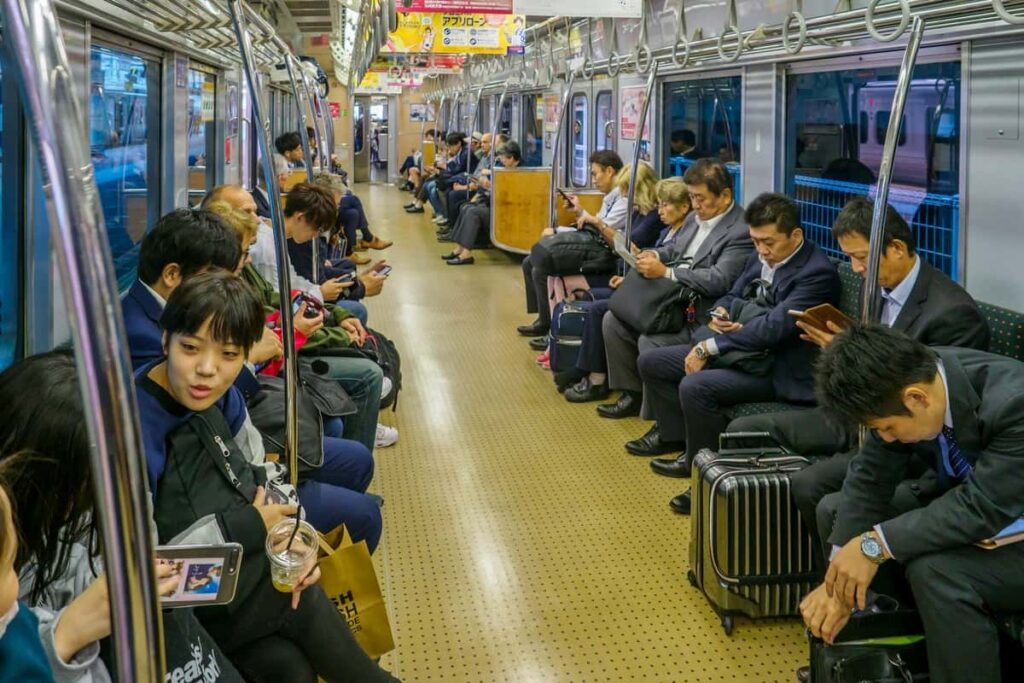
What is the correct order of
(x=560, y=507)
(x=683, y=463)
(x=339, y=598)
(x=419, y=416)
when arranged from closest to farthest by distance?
(x=339, y=598) → (x=560, y=507) → (x=683, y=463) → (x=419, y=416)

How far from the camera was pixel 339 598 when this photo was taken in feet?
7.83

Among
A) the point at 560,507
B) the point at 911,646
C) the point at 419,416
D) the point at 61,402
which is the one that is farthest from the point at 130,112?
the point at 911,646

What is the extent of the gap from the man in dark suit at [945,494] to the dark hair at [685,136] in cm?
463

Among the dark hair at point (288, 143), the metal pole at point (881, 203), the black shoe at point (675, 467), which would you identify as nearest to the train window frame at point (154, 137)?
the black shoe at point (675, 467)

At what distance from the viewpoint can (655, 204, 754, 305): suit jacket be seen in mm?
4832

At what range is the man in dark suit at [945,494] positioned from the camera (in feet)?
7.45

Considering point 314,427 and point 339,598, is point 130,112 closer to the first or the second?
point 314,427

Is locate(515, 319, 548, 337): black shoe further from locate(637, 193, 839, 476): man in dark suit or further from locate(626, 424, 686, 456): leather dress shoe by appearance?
locate(637, 193, 839, 476): man in dark suit

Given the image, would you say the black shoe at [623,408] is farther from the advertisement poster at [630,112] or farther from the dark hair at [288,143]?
the dark hair at [288,143]

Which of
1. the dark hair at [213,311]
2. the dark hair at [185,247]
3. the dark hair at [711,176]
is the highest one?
the dark hair at [711,176]

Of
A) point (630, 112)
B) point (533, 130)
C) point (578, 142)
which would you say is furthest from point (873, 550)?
point (533, 130)

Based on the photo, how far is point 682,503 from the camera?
4188mm

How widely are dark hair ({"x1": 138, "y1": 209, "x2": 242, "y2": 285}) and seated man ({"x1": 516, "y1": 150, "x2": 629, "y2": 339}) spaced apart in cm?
372

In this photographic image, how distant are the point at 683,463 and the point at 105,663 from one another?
10.5ft
